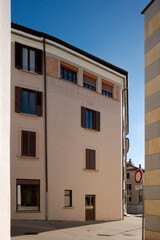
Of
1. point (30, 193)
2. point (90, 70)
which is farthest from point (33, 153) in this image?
point (90, 70)

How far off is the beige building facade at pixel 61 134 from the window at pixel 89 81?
0.26ft

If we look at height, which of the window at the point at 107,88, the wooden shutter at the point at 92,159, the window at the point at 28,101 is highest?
the window at the point at 107,88

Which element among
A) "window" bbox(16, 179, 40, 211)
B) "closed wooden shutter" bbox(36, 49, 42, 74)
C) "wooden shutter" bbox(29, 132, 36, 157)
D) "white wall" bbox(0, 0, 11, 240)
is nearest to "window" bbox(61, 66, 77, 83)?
"closed wooden shutter" bbox(36, 49, 42, 74)

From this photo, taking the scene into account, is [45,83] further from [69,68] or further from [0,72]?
[0,72]

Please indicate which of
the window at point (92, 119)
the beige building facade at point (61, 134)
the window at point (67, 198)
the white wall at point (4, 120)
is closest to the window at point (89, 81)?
the beige building facade at point (61, 134)

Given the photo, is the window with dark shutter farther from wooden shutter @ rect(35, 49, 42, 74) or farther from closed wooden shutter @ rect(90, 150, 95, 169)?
closed wooden shutter @ rect(90, 150, 95, 169)

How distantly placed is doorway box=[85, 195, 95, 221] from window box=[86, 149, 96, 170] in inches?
88.7

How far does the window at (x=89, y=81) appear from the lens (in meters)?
24.8

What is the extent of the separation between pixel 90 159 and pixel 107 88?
661cm

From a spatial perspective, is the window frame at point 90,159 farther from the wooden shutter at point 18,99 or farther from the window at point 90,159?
the wooden shutter at point 18,99

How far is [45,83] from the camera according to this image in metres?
21.4

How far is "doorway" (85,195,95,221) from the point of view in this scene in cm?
2339

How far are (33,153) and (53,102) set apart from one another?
153 inches

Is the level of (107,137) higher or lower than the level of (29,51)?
lower
